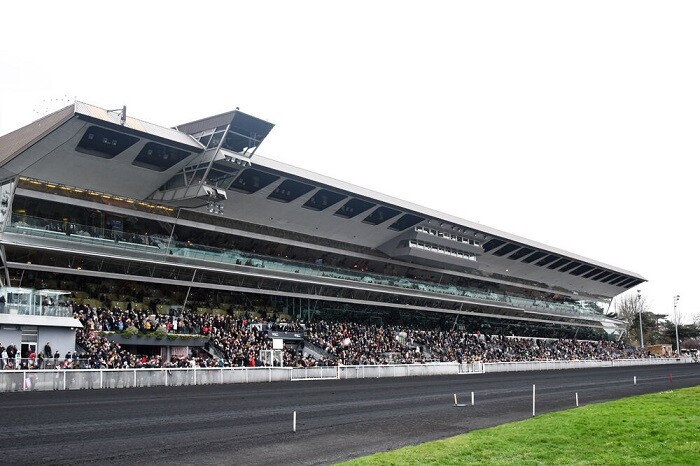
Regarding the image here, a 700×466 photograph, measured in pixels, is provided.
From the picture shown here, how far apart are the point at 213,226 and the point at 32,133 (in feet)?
45.8

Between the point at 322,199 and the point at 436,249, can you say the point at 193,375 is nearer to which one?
the point at 322,199

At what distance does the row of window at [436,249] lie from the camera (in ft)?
218

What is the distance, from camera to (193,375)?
3481 centimetres

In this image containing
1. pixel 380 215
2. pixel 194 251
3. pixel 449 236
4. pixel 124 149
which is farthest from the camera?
pixel 449 236

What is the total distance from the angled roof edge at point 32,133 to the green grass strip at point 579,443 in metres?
28.6

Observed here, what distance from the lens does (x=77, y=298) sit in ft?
142

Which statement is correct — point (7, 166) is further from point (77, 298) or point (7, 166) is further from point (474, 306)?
point (474, 306)

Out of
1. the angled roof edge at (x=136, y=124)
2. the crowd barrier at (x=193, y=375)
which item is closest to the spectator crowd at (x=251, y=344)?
the crowd barrier at (x=193, y=375)

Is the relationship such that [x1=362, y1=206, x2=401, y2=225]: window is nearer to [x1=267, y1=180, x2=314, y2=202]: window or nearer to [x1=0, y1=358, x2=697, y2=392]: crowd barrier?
[x1=267, y1=180, x2=314, y2=202]: window

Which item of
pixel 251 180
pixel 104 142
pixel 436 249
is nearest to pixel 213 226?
pixel 251 180

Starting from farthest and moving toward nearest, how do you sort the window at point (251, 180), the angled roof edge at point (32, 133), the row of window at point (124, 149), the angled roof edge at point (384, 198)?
the angled roof edge at point (384, 198)
the window at point (251, 180)
the row of window at point (124, 149)
the angled roof edge at point (32, 133)

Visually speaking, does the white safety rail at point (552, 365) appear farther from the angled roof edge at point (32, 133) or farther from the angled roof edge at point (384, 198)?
the angled roof edge at point (32, 133)

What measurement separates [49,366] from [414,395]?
1580 centimetres

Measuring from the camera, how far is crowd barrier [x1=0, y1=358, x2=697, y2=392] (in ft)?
94.6
